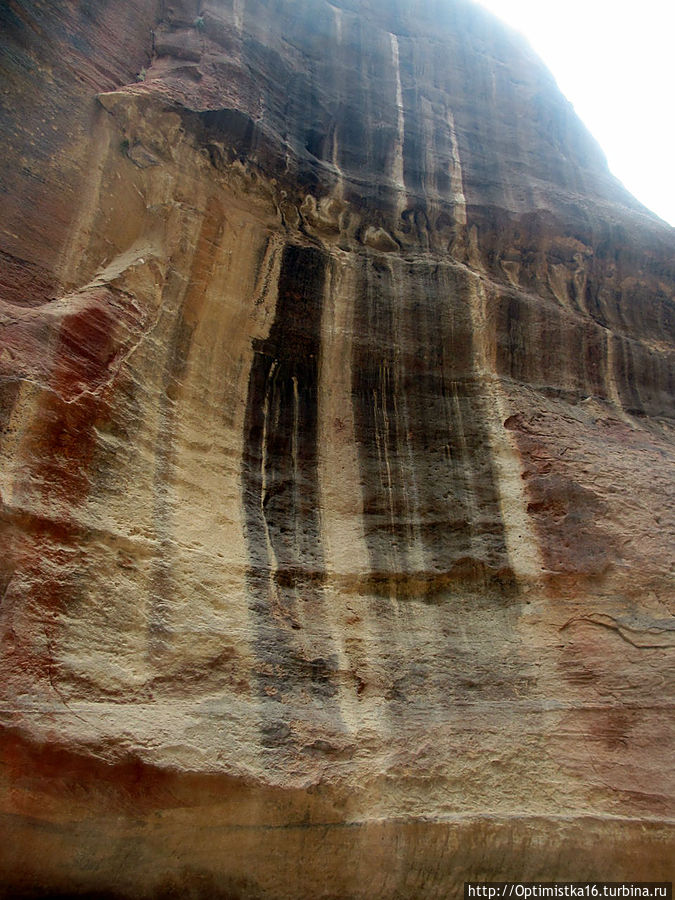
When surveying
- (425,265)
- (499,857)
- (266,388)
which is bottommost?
(499,857)

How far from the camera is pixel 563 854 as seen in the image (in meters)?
4.94

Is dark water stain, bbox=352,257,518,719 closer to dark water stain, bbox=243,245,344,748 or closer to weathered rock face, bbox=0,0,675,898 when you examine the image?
weathered rock face, bbox=0,0,675,898

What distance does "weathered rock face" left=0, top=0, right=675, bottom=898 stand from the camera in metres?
4.57

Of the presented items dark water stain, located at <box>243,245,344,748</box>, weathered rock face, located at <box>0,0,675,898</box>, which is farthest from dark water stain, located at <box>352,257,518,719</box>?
dark water stain, located at <box>243,245,344,748</box>

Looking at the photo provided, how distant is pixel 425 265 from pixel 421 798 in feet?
22.9

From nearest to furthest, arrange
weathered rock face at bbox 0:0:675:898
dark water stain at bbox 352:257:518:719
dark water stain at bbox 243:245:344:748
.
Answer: weathered rock face at bbox 0:0:675:898
dark water stain at bbox 243:245:344:748
dark water stain at bbox 352:257:518:719

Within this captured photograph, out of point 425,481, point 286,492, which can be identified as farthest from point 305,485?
point 425,481

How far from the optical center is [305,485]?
699 cm

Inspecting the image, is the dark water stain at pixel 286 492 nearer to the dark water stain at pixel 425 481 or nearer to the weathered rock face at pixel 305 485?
the weathered rock face at pixel 305 485

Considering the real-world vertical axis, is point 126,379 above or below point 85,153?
below

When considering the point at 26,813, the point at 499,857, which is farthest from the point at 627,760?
the point at 26,813

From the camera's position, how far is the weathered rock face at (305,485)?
457 centimetres

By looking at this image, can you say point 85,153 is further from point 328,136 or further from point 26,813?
point 26,813

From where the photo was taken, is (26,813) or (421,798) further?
(421,798)
